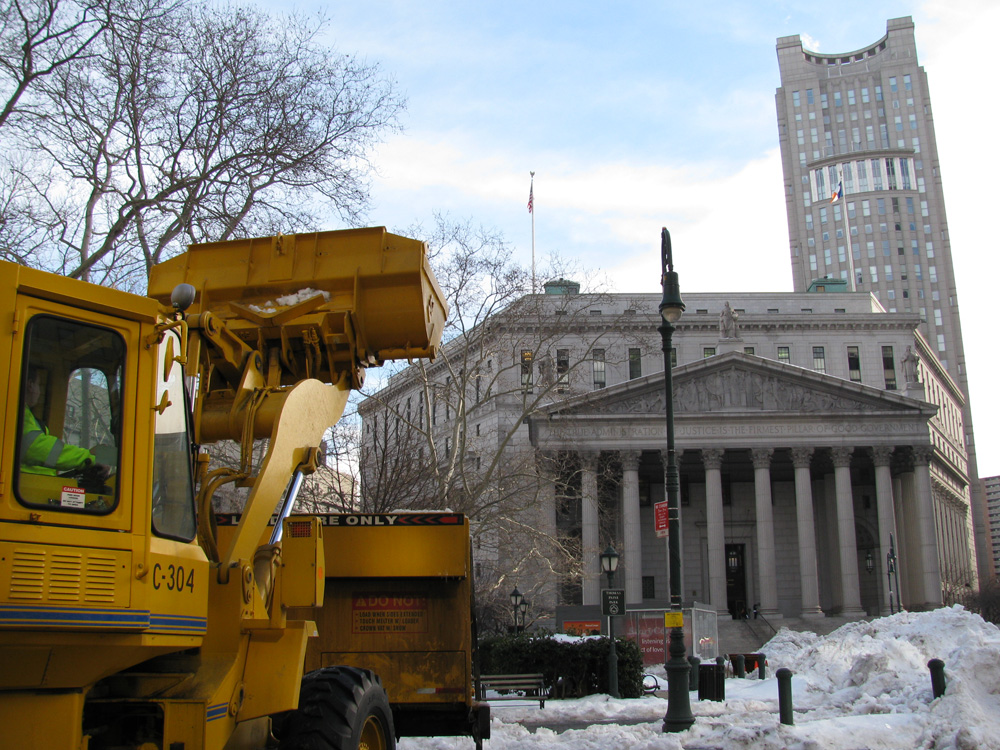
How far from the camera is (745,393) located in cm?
5644

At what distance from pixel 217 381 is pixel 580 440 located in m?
47.6

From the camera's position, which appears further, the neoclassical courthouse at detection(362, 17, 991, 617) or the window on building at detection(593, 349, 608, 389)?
the window on building at detection(593, 349, 608, 389)

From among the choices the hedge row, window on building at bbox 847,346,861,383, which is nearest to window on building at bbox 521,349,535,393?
the hedge row

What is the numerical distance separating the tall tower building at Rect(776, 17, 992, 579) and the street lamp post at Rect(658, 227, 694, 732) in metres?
102

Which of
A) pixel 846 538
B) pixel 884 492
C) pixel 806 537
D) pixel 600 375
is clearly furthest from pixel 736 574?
pixel 600 375

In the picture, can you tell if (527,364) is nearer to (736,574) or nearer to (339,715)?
(339,715)

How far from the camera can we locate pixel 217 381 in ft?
22.2

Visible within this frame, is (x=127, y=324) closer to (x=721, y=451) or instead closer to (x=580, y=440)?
(x=580, y=440)

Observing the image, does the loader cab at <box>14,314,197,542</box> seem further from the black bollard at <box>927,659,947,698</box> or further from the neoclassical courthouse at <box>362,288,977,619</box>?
the neoclassical courthouse at <box>362,288,977,619</box>

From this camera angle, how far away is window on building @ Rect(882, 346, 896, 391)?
2975 inches

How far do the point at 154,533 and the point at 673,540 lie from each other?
1419 centimetres

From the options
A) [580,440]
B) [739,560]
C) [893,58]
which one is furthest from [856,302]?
[893,58]

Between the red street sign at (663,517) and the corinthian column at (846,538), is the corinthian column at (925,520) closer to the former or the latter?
the corinthian column at (846,538)

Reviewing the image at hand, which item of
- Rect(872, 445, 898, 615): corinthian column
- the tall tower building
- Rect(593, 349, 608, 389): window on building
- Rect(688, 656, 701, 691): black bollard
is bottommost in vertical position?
Rect(688, 656, 701, 691): black bollard
